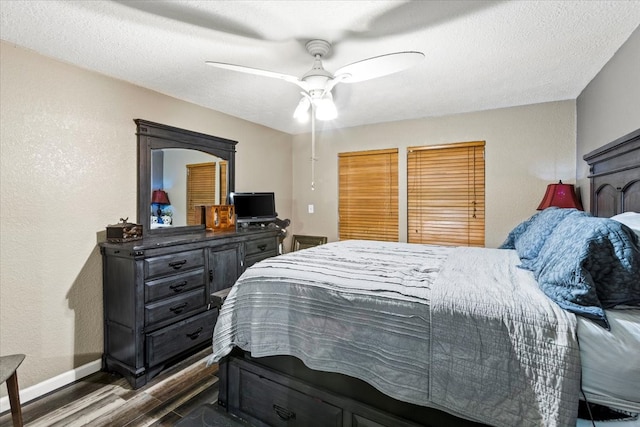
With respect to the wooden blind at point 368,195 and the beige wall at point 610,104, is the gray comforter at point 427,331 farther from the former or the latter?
the wooden blind at point 368,195

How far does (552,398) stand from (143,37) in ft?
9.10

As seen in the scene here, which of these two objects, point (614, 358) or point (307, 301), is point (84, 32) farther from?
point (614, 358)

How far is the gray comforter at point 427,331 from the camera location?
1.11 m

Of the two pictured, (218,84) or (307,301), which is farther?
(218,84)

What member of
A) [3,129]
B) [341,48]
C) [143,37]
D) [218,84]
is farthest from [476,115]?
[3,129]

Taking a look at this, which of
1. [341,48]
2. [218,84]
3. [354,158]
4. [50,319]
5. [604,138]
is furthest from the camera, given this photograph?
[354,158]

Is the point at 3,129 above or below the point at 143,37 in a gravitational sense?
below

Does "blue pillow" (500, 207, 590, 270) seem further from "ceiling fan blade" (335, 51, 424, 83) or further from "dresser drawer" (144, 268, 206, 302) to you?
"dresser drawer" (144, 268, 206, 302)

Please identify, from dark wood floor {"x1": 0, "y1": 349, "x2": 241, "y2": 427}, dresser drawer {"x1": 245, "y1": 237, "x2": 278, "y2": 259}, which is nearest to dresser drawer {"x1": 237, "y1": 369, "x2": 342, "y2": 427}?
dark wood floor {"x1": 0, "y1": 349, "x2": 241, "y2": 427}

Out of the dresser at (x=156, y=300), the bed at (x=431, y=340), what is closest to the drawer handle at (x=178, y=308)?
the dresser at (x=156, y=300)

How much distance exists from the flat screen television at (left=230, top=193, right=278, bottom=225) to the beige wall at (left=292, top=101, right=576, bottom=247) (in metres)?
1.42

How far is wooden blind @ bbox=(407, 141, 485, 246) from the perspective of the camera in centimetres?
358

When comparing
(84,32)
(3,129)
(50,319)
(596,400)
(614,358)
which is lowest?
(50,319)

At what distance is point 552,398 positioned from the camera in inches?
42.4
